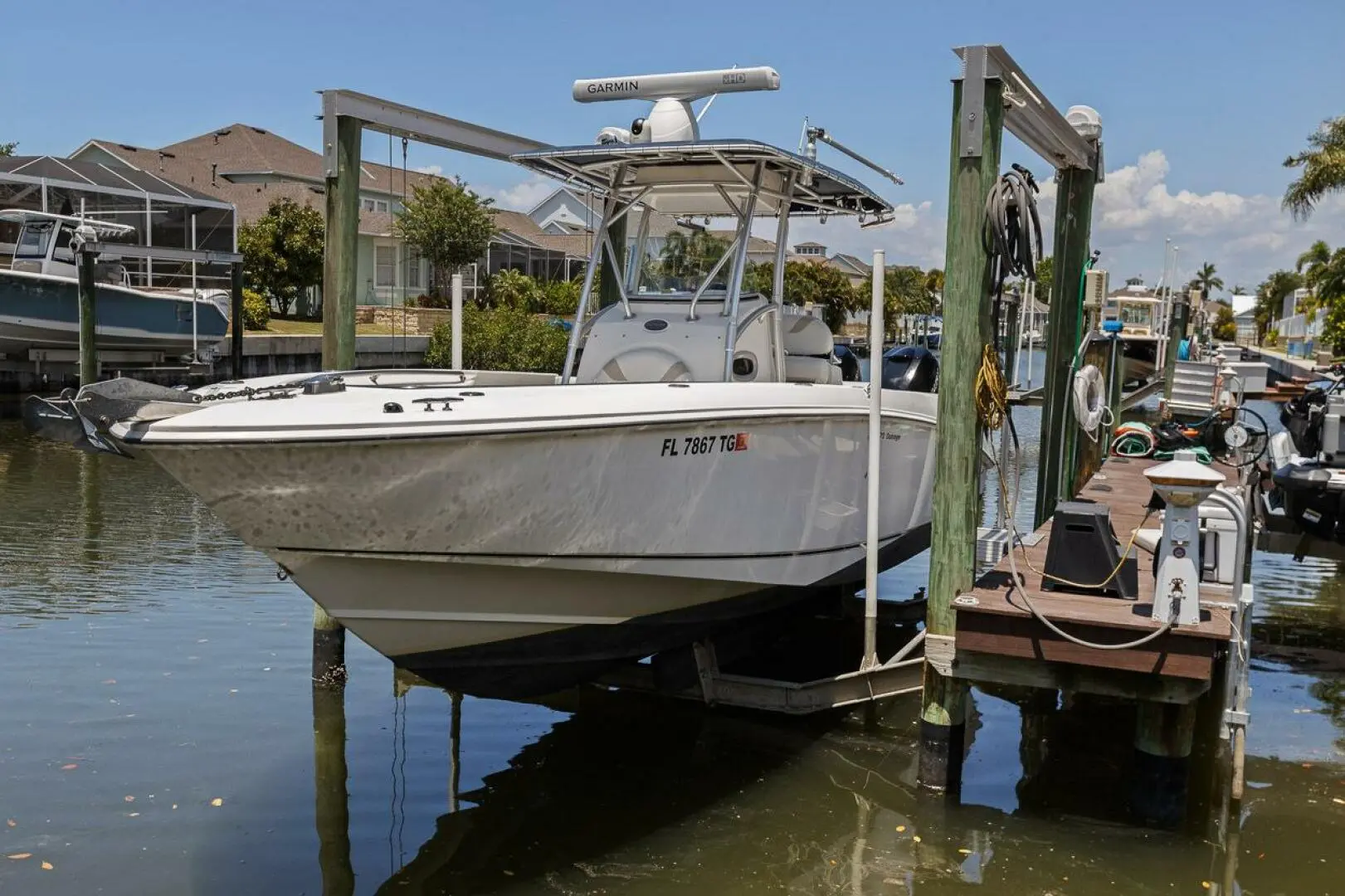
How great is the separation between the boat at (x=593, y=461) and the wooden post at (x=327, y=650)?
5.93 feet

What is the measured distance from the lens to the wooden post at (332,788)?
244 inches

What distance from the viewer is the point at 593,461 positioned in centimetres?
638

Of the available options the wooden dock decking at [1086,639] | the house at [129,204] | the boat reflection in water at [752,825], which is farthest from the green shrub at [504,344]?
the wooden dock decking at [1086,639]

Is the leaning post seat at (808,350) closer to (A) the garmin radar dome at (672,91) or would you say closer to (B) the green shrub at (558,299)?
(A) the garmin radar dome at (672,91)

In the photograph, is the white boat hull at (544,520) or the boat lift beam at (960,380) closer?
the white boat hull at (544,520)

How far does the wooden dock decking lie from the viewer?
5910 millimetres

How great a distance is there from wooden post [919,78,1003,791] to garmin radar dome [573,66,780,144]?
80.2 inches

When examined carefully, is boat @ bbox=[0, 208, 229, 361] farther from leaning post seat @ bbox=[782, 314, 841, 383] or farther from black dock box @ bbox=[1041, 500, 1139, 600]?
black dock box @ bbox=[1041, 500, 1139, 600]

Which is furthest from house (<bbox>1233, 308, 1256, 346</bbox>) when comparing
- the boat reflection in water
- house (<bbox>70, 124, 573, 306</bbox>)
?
the boat reflection in water

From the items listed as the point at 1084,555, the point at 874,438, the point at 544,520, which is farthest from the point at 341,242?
the point at 1084,555

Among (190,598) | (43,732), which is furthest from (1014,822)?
(190,598)

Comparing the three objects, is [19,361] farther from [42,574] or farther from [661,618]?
[661,618]

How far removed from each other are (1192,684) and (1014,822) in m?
1.32

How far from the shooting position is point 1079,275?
32.4 ft
